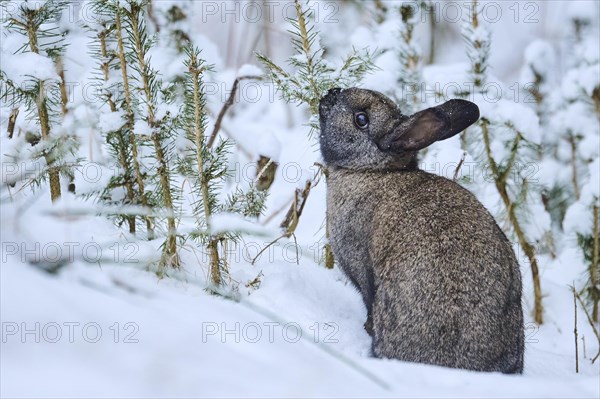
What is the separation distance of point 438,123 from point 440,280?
2.72 feet

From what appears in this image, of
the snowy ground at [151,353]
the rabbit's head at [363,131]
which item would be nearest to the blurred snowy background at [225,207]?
the snowy ground at [151,353]

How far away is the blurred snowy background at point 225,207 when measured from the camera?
80.0 inches

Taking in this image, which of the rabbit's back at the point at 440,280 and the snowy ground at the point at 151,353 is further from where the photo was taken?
the rabbit's back at the point at 440,280

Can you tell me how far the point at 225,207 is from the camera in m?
3.93

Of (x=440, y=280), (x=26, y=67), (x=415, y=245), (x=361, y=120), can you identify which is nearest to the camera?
(x=440, y=280)

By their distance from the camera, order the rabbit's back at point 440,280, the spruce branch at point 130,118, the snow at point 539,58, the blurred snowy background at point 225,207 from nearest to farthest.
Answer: the blurred snowy background at point 225,207 → the rabbit's back at point 440,280 → the spruce branch at point 130,118 → the snow at point 539,58

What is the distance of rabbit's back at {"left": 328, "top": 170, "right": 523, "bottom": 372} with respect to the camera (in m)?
3.36

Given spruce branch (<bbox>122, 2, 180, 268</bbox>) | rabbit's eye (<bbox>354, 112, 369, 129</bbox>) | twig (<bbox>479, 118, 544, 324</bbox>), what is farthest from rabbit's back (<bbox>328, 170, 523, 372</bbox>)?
twig (<bbox>479, 118, 544, 324</bbox>)

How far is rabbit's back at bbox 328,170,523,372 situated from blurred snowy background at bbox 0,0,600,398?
25 centimetres

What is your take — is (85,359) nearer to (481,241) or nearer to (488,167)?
(481,241)

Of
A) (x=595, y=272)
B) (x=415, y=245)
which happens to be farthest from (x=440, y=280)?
(x=595, y=272)

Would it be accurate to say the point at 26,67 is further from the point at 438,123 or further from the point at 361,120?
the point at 438,123

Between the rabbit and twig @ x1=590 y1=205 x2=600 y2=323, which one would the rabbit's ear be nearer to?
the rabbit

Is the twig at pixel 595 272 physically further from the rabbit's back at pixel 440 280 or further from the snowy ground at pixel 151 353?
the snowy ground at pixel 151 353
